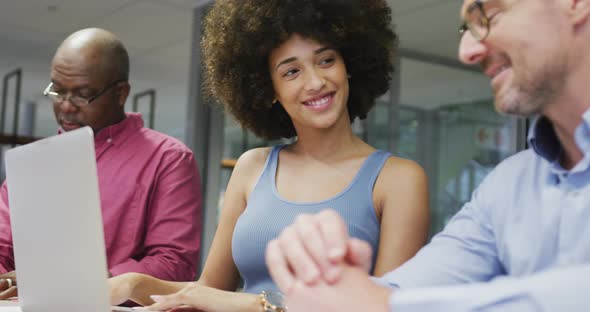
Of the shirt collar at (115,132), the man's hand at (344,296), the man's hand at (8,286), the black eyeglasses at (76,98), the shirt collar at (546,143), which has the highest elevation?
the shirt collar at (546,143)

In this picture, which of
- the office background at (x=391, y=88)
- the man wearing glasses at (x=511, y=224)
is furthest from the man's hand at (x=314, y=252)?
the office background at (x=391, y=88)

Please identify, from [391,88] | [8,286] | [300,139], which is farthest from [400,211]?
[391,88]

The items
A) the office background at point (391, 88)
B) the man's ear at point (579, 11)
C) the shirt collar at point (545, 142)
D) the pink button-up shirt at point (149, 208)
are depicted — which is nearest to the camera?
the man's ear at point (579, 11)

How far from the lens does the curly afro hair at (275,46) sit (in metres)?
1.62

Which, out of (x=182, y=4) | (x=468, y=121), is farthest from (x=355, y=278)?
(x=468, y=121)

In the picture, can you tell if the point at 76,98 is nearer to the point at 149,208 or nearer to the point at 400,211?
the point at 149,208

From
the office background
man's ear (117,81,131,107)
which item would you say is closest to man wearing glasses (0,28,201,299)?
man's ear (117,81,131,107)

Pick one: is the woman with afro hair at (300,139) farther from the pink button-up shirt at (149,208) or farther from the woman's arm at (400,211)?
the pink button-up shirt at (149,208)

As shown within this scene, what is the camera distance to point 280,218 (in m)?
1.48

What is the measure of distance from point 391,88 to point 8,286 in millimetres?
3352

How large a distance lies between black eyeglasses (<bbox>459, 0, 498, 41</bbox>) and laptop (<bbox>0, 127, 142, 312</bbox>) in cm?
55

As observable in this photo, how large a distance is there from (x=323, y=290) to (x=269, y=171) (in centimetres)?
98

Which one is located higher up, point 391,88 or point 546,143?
point 546,143

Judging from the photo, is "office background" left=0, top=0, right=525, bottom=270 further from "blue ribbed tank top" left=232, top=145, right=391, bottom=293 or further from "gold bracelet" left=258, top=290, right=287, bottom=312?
"gold bracelet" left=258, top=290, right=287, bottom=312
